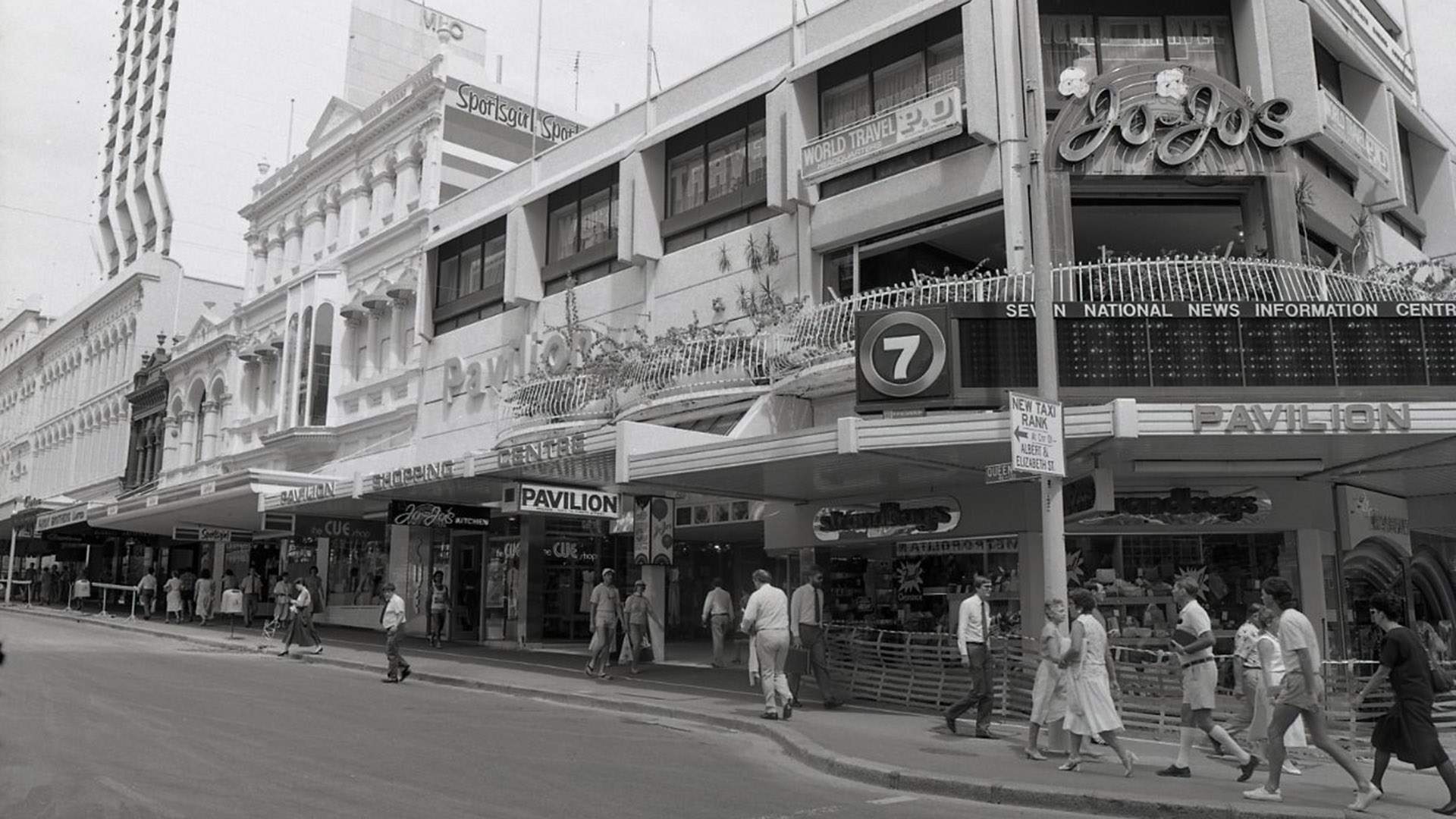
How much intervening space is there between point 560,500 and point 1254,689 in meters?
11.9

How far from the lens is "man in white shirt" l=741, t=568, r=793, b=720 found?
42.7 ft

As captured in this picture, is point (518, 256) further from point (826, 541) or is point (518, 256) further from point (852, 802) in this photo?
point (852, 802)

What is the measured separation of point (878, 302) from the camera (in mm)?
17078

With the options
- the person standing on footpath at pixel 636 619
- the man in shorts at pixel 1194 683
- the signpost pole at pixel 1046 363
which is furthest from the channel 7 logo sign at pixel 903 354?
the person standing on footpath at pixel 636 619

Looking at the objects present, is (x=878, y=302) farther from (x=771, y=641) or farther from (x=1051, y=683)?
(x=1051, y=683)

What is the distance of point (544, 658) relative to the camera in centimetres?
2173

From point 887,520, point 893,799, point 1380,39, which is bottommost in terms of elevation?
point 893,799

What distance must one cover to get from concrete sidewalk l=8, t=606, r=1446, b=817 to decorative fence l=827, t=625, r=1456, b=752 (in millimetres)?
433

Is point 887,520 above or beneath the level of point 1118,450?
Result: beneath

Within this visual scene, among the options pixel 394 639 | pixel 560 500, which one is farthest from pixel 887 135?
pixel 394 639

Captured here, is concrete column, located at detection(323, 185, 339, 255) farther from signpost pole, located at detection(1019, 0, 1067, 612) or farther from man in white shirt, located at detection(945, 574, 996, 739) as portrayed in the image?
man in white shirt, located at detection(945, 574, 996, 739)

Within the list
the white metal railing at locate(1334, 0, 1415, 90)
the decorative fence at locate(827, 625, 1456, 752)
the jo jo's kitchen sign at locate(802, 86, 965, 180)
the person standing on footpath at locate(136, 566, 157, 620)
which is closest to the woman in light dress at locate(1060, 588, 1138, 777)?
the decorative fence at locate(827, 625, 1456, 752)

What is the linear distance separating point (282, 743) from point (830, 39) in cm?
1562

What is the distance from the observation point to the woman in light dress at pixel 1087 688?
386 inches
